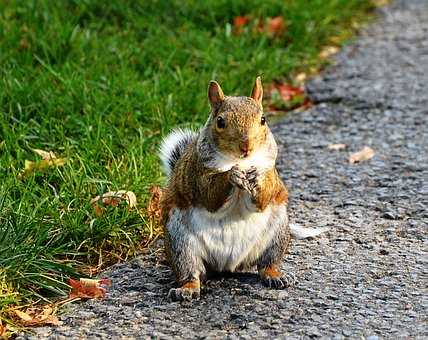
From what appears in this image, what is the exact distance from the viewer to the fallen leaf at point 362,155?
5.30 metres

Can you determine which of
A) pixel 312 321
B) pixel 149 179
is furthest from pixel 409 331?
pixel 149 179

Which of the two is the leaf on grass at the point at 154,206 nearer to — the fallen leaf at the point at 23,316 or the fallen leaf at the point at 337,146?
the fallen leaf at the point at 23,316

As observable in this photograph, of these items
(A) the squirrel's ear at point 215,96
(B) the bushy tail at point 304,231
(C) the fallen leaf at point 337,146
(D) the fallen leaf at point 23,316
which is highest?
(A) the squirrel's ear at point 215,96

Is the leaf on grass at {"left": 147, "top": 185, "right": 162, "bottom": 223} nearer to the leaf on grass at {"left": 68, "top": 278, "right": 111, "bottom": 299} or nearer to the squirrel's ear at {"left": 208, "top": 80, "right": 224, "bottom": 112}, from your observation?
the leaf on grass at {"left": 68, "top": 278, "right": 111, "bottom": 299}

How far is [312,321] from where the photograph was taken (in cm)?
352

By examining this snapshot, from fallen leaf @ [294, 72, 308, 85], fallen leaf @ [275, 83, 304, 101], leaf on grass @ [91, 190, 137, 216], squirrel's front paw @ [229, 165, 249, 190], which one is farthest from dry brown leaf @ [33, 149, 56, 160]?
fallen leaf @ [294, 72, 308, 85]

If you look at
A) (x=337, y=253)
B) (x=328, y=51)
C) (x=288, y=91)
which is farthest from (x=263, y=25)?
(x=337, y=253)

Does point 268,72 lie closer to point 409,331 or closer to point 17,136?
point 17,136

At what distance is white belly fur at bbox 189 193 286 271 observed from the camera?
3680mm

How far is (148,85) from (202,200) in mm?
2131

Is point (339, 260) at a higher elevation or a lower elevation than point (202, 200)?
lower

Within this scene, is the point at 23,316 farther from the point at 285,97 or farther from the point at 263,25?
the point at 263,25

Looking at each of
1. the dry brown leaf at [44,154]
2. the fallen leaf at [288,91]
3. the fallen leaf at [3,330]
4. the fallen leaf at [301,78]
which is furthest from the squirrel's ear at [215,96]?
the fallen leaf at [301,78]

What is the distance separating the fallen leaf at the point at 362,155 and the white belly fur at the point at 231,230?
5.27 ft
